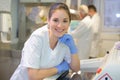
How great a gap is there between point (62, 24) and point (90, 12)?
2.58 meters

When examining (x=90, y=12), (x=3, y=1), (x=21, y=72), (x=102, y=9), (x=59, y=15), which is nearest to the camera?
(x=59, y=15)

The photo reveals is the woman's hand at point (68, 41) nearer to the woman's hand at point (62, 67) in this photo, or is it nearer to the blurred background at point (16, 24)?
the woman's hand at point (62, 67)

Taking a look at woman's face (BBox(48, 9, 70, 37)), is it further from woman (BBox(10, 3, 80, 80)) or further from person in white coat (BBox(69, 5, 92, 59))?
person in white coat (BBox(69, 5, 92, 59))

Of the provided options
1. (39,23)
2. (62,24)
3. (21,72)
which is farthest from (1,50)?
(62,24)

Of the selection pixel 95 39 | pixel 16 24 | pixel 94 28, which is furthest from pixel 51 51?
pixel 95 39

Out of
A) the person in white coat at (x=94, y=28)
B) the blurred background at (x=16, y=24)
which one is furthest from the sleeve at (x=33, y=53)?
the person in white coat at (x=94, y=28)

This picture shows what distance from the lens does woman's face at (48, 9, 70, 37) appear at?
3.83 ft

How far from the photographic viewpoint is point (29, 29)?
10.7 ft

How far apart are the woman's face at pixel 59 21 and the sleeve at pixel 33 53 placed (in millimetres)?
108

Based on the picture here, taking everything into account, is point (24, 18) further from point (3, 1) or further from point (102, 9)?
point (102, 9)

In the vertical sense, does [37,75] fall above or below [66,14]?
below

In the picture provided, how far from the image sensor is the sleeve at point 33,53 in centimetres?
118

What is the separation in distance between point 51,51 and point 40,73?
0.14m

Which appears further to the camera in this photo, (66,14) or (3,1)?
(3,1)
